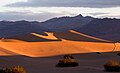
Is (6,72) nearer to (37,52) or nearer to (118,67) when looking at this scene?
(118,67)

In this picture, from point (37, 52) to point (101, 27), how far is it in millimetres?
106911

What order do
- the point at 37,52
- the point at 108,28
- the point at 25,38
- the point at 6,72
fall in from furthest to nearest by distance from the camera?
the point at 108,28 < the point at 25,38 < the point at 37,52 < the point at 6,72

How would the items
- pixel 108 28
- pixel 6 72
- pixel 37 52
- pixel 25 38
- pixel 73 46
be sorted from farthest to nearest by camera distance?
1. pixel 108 28
2. pixel 25 38
3. pixel 73 46
4. pixel 37 52
5. pixel 6 72

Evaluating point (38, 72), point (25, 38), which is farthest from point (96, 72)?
point (25, 38)

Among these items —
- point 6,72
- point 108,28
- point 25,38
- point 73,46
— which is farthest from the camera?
point 108,28

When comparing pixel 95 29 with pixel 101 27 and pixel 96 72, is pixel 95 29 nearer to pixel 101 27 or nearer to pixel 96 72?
pixel 101 27

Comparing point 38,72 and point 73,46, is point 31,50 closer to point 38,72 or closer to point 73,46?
point 73,46

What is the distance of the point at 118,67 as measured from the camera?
24.3 metres

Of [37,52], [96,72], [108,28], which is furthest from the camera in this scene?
[108,28]

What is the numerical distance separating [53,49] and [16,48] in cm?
523

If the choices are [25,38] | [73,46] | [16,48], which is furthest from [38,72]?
[25,38]

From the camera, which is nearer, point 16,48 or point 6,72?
point 6,72

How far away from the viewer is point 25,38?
80.4 metres

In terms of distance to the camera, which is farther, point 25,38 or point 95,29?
point 95,29
